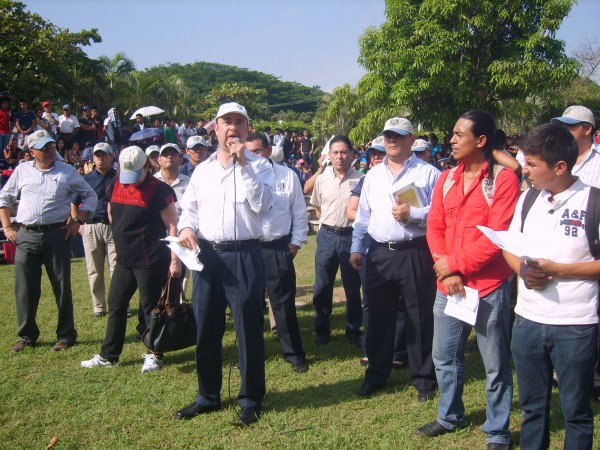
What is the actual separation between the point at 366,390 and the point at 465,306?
1.58m

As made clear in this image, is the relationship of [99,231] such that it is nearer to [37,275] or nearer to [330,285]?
[37,275]

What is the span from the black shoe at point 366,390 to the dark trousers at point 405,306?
0.13 ft

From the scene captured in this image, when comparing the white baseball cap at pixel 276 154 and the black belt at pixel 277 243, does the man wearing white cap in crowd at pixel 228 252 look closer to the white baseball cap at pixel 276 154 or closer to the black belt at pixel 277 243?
the black belt at pixel 277 243

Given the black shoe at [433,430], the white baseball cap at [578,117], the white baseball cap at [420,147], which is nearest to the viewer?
the black shoe at [433,430]

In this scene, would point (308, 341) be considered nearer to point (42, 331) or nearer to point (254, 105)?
point (42, 331)

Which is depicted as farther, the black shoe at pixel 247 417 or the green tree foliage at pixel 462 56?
the green tree foliage at pixel 462 56

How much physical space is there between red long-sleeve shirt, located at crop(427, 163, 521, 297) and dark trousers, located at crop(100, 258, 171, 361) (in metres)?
2.99

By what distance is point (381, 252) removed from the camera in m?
4.72

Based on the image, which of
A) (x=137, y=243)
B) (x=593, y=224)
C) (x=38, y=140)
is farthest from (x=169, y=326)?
(x=593, y=224)

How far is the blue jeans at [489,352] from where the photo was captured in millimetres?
3643

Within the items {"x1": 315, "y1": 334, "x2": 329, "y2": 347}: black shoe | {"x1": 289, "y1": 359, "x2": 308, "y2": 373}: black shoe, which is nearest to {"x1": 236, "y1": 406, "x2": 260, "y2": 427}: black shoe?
{"x1": 289, "y1": 359, "x2": 308, "y2": 373}: black shoe

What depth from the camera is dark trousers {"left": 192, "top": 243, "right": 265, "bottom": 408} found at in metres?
4.27

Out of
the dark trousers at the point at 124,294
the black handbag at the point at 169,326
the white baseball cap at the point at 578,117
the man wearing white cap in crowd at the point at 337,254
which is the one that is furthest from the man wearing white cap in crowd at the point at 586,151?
the dark trousers at the point at 124,294

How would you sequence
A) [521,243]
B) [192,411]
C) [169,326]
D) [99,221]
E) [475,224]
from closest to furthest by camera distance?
1. [521,243]
2. [475,224]
3. [192,411]
4. [169,326]
5. [99,221]
